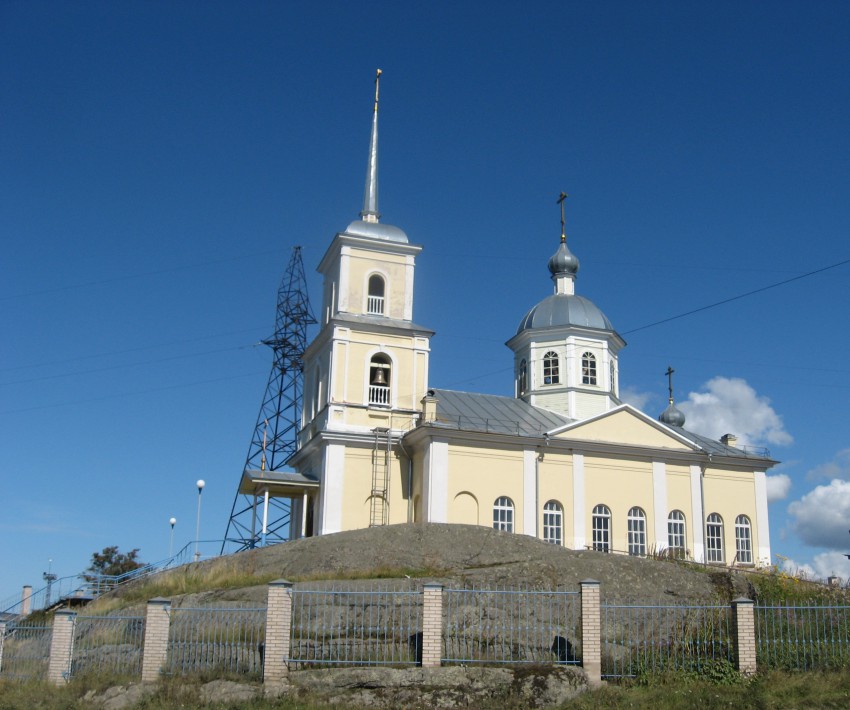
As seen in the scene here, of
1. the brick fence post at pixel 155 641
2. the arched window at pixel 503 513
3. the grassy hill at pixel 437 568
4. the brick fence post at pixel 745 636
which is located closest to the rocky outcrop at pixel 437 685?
the brick fence post at pixel 155 641

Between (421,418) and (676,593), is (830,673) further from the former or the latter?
(421,418)

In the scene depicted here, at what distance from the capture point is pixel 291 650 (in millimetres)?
17219

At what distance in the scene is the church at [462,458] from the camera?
3247cm

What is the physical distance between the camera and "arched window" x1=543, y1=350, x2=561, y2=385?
127ft

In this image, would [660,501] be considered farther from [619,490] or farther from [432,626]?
[432,626]

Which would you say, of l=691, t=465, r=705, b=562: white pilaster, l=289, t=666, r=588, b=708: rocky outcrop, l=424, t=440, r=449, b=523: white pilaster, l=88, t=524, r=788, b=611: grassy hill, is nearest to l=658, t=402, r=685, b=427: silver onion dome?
l=691, t=465, r=705, b=562: white pilaster

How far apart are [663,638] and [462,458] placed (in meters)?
14.6

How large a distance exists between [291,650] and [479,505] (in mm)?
15617

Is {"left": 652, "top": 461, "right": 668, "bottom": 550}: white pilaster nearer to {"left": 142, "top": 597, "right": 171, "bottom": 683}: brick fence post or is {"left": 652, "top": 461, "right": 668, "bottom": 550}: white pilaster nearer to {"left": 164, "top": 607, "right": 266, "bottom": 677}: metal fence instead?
{"left": 164, "top": 607, "right": 266, "bottom": 677}: metal fence

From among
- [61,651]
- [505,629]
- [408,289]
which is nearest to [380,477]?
[408,289]

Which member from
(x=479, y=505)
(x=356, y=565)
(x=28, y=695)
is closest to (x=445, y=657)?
(x=356, y=565)

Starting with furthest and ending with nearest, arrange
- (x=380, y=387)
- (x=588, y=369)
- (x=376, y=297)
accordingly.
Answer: (x=588, y=369), (x=376, y=297), (x=380, y=387)

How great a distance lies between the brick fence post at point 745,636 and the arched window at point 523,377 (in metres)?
22.4

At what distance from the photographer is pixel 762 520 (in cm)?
3581
